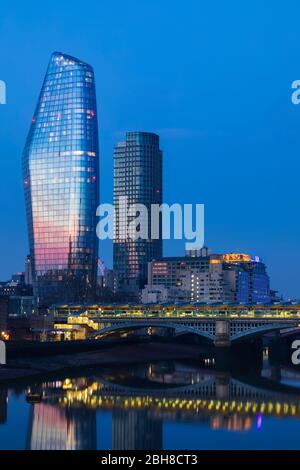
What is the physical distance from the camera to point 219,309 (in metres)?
120

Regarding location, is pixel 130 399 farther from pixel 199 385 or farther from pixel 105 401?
pixel 199 385

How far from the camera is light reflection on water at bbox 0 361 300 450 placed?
53719mm

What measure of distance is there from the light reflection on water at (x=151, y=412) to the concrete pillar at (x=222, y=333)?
1665 cm

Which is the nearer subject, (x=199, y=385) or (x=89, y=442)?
(x=89, y=442)

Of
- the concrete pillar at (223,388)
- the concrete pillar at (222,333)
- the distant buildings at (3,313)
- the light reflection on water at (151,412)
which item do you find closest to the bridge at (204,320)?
the concrete pillar at (222,333)

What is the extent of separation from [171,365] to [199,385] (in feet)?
94.5

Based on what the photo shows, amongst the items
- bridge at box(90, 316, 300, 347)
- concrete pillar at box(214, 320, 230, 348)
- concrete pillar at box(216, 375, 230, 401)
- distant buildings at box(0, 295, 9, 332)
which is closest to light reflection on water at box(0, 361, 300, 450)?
concrete pillar at box(216, 375, 230, 401)

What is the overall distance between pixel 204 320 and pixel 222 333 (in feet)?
12.4

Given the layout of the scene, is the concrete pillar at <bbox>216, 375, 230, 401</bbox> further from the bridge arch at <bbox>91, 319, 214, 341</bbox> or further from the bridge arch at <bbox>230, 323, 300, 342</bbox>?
the bridge arch at <bbox>91, 319, 214, 341</bbox>

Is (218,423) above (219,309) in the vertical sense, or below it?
below

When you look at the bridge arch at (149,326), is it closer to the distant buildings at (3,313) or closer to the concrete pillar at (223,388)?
the distant buildings at (3,313)

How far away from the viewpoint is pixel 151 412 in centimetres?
6594

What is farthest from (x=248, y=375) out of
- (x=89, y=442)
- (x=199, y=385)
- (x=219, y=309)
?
(x=89, y=442)

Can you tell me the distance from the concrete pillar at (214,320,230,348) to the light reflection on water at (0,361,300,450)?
1665 cm
